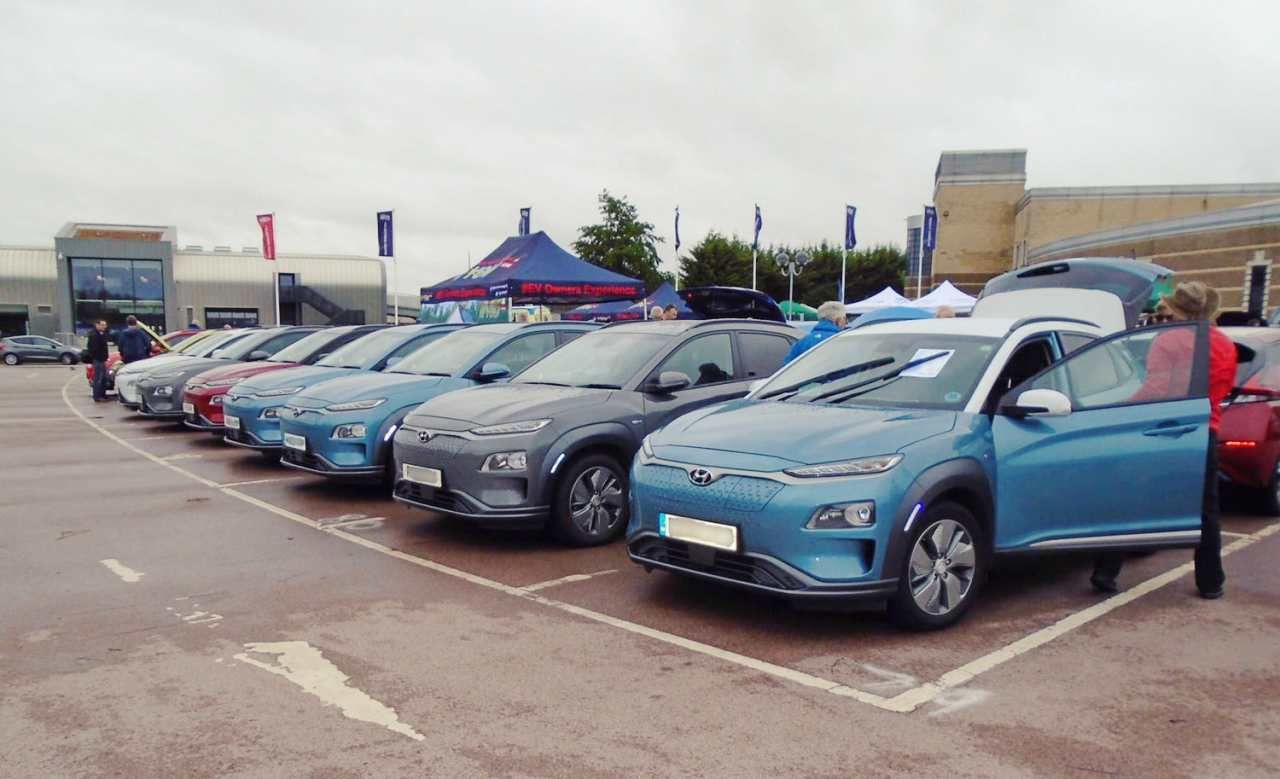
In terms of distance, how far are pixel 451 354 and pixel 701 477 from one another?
17.2 ft

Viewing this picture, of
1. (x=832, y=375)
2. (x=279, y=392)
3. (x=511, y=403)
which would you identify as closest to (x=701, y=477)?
(x=832, y=375)

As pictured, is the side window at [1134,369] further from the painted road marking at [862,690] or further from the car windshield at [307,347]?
the car windshield at [307,347]

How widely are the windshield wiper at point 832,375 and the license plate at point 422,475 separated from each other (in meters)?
2.38

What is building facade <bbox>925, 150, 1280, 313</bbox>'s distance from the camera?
1181 inches

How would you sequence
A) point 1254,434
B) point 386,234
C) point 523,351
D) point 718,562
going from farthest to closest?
point 386,234, point 523,351, point 1254,434, point 718,562

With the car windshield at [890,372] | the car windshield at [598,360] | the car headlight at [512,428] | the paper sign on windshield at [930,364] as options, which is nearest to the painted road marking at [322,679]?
the car headlight at [512,428]

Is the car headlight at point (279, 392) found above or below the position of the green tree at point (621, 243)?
below

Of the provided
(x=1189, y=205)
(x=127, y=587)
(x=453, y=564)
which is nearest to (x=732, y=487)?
(x=453, y=564)

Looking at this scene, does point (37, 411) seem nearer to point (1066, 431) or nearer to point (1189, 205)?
point (1066, 431)

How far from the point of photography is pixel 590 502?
6648mm

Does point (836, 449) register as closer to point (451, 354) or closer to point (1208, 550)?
point (1208, 550)

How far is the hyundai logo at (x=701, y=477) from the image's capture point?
4.72 metres

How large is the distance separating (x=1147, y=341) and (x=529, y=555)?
13.9 feet

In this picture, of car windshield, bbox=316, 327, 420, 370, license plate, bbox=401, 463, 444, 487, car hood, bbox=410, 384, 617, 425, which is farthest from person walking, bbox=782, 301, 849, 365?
car windshield, bbox=316, 327, 420, 370
